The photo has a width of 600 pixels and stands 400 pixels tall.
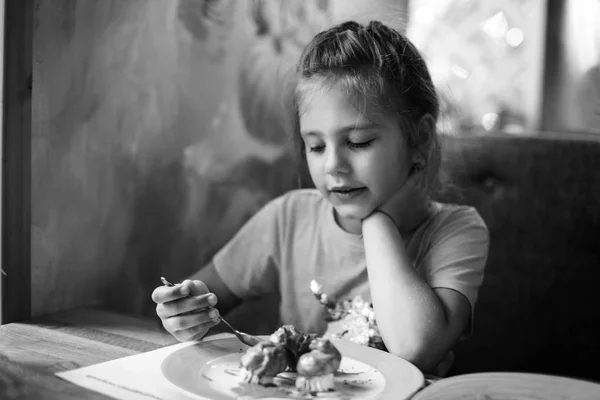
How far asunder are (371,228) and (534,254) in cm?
59

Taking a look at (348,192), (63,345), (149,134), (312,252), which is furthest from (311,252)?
(63,345)

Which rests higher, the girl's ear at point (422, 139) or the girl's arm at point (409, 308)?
the girl's ear at point (422, 139)

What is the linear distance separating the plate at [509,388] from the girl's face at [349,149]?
0.38 metres

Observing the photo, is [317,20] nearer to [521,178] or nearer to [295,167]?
[295,167]

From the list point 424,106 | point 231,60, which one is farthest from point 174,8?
point 424,106

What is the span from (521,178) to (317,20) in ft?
1.94

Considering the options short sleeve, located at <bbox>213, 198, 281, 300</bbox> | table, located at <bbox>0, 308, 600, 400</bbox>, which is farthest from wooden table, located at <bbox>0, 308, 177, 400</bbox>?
short sleeve, located at <bbox>213, 198, 281, 300</bbox>

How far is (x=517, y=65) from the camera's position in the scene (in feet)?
5.64

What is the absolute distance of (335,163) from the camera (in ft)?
2.81

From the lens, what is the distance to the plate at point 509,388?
524 mm

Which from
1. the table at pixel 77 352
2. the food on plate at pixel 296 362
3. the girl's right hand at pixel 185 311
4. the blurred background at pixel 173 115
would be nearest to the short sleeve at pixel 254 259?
the blurred background at pixel 173 115

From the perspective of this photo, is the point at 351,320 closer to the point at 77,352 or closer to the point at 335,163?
the point at 335,163

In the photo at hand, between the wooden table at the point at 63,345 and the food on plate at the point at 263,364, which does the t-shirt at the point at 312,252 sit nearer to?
the wooden table at the point at 63,345

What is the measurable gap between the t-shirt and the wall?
13 centimetres
